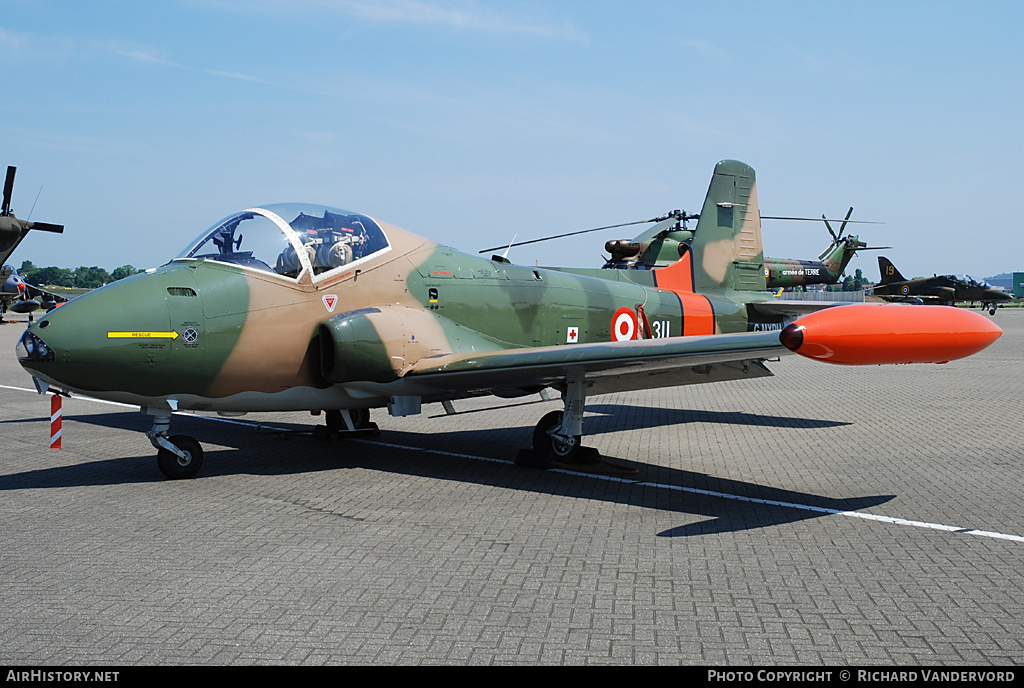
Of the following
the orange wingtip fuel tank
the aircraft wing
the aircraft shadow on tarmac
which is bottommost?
the aircraft shadow on tarmac

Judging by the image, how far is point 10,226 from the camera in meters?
40.4

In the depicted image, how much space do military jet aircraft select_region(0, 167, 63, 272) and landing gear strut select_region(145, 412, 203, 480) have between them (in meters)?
39.7

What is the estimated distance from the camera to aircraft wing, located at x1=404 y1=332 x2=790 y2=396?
696 cm

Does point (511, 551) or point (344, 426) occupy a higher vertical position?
point (511, 551)

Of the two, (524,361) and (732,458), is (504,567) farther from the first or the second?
(732,458)

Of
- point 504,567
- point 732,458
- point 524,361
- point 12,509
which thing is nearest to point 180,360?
point 12,509

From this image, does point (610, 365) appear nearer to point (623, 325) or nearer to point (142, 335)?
point (623, 325)

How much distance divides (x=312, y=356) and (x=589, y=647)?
5325mm

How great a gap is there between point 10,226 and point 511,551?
4397 centimetres

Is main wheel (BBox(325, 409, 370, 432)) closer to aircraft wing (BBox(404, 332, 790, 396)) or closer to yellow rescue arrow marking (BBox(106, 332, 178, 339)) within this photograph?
aircraft wing (BBox(404, 332, 790, 396))

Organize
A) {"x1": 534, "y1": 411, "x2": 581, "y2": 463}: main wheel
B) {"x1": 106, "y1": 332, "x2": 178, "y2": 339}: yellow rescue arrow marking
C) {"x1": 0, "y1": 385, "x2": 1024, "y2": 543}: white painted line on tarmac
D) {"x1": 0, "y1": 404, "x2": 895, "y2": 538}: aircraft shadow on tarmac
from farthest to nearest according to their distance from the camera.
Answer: {"x1": 534, "y1": 411, "x2": 581, "y2": 463}: main wheel
{"x1": 106, "y1": 332, "x2": 178, "y2": 339}: yellow rescue arrow marking
{"x1": 0, "y1": 404, "x2": 895, "y2": 538}: aircraft shadow on tarmac
{"x1": 0, "y1": 385, "x2": 1024, "y2": 543}: white painted line on tarmac

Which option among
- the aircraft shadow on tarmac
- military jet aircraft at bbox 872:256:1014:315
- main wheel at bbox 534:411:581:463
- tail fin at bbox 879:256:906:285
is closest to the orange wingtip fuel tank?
the aircraft shadow on tarmac

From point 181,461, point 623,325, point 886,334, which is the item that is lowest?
point 181,461

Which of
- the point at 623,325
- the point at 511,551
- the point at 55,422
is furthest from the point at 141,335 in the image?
the point at 623,325
